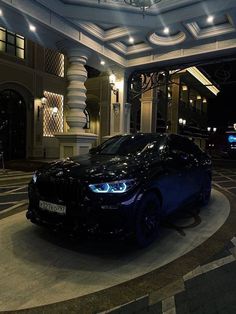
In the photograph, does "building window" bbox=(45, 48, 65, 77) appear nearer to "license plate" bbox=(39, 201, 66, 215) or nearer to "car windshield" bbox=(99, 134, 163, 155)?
"car windshield" bbox=(99, 134, 163, 155)

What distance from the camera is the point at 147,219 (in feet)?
11.6

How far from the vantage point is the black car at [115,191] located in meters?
3.15

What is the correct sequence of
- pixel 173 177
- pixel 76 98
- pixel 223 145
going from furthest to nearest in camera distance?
1. pixel 223 145
2. pixel 76 98
3. pixel 173 177

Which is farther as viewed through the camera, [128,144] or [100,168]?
[128,144]

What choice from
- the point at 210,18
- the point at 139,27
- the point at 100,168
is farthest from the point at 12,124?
the point at 100,168

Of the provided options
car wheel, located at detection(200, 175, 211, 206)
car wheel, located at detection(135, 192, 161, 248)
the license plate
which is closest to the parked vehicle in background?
car wheel, located at detection(200, 175, 211, 206)

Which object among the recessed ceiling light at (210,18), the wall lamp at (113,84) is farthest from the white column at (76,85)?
the recessed ceiling light at (210,18)

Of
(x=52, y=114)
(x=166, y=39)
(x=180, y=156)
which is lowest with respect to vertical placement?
(x=180, y=156)

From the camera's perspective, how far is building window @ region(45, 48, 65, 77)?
52.3 ft

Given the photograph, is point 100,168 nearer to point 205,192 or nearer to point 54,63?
point 205,192

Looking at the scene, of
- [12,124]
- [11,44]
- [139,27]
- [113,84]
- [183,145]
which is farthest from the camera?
[12,124]

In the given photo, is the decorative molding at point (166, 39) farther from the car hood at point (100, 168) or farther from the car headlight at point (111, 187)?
the car headlight at point (111, 187)

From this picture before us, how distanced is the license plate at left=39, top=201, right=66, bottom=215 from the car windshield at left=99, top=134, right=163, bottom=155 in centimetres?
138

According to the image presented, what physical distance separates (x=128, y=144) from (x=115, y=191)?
157 cm
